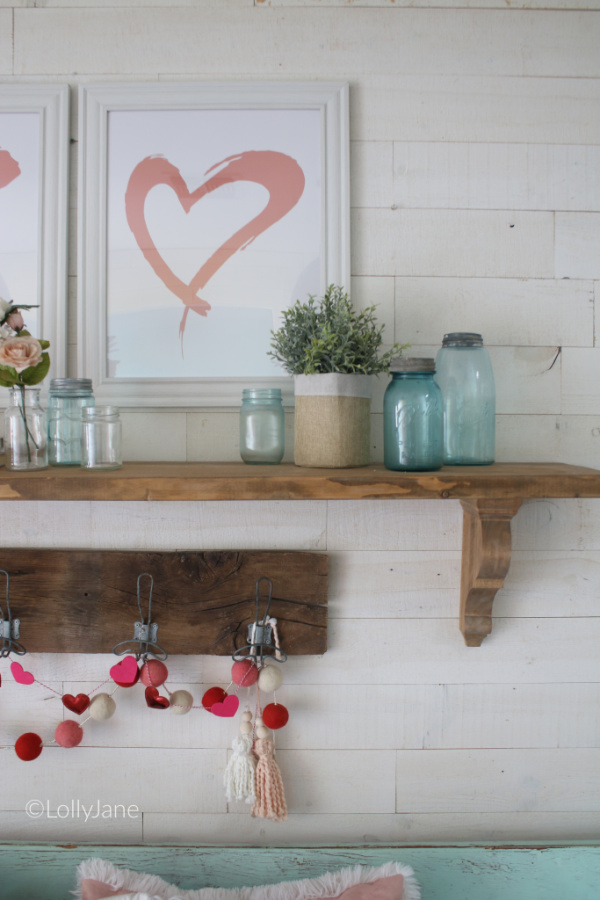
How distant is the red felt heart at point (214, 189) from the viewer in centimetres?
96

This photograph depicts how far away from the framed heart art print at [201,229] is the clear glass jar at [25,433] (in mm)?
117

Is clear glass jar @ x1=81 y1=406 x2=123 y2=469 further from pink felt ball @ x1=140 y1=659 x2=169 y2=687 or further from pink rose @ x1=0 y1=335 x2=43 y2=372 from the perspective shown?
pink felt ball @ x1=140 y1=659 x2=169 y2=687

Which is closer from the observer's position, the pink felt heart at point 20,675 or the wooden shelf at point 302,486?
the wooden shelf at point 302,486

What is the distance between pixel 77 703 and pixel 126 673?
0.11 m

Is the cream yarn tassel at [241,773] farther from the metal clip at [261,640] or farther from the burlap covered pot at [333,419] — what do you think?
the burlap covered pot at [333,419]

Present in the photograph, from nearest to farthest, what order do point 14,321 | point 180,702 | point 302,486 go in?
point 302,486 < point 14,321 < point 180,702

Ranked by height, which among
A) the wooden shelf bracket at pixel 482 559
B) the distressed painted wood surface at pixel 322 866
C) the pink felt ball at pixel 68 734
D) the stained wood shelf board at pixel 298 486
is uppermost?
the stained wood shelf board at pixel 298 486

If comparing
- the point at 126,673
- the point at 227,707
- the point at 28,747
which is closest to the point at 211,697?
the point at 227,707

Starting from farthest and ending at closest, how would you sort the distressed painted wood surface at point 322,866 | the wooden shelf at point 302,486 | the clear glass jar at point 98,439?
the distressed painted wood surface at point 322,866 < the clear glass jar at point 98,439 < the wooden shelf at point 302,486

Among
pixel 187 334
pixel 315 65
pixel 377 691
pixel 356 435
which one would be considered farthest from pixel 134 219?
pixel 377 691

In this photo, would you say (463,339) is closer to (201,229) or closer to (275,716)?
(201,229)

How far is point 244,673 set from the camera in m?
0.94

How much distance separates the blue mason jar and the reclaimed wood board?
246 millimetres

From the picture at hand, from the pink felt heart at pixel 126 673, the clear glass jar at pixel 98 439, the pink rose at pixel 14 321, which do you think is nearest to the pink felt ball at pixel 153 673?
the pink felt heart at pixel 126 673
